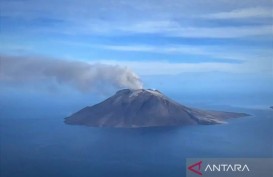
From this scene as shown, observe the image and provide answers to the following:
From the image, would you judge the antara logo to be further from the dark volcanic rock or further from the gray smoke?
the gray smoke

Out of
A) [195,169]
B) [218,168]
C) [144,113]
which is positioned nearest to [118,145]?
[144,113]

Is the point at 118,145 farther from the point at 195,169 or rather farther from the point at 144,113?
the point at 195,169

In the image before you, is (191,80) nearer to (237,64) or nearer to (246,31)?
(237,64)

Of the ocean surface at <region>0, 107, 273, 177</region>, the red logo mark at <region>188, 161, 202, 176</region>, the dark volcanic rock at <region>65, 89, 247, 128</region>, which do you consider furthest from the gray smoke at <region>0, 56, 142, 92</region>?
the red logo mark at <region>188, 161, 202, 176</region>

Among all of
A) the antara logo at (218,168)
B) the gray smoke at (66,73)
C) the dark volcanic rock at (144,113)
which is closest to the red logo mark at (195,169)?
the antara logo at (218,168)

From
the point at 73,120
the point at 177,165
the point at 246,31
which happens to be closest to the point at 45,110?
the point at 73,120
